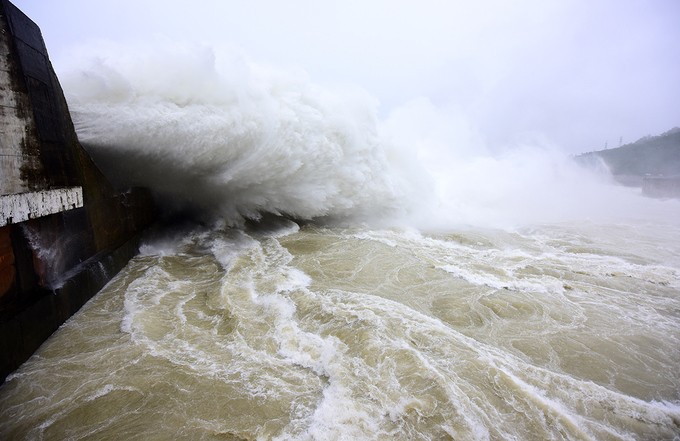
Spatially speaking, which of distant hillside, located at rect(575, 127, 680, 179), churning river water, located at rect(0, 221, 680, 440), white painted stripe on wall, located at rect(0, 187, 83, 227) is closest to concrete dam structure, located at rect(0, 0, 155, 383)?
white painted stripe on wall, located at rect(0, 187, 83, 227)

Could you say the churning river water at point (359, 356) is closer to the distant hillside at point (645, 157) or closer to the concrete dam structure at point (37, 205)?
the concrete dam structure at point (37, 205)

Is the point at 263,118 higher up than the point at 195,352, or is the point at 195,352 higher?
the point at 263,118

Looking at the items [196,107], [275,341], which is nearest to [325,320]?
[275,341]

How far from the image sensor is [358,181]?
12.3 metres

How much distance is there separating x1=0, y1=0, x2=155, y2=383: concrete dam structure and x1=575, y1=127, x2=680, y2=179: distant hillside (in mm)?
54842

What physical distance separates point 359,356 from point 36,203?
184 inches

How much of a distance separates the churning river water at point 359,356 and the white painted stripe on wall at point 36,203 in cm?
168

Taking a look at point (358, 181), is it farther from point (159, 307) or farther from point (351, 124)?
point (159, 307)

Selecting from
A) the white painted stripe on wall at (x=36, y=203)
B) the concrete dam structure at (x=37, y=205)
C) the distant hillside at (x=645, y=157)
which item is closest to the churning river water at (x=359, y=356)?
the concrete dam structure at (x=37, y=205)

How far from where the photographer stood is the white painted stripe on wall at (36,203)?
4020 millimetres

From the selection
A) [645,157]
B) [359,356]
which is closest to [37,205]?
[359,356]

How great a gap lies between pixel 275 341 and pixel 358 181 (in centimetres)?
848

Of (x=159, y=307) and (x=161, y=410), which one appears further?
(x=159, y=307)

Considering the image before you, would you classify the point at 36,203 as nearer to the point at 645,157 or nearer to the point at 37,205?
the point at 37,205
